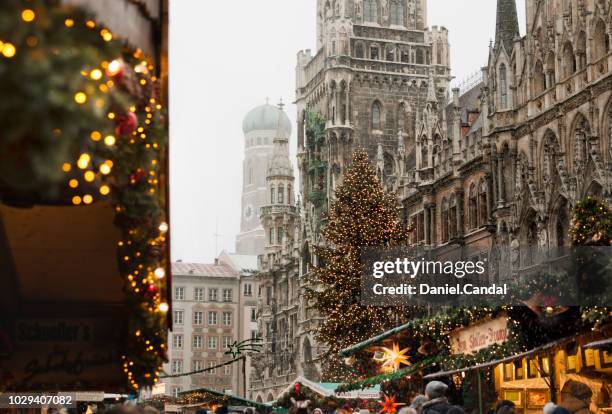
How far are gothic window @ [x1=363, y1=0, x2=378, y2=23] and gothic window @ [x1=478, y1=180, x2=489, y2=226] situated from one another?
90.3 feet

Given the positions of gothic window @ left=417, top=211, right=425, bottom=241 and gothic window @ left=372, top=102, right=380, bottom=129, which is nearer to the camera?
gothic window @ left=417, top=211, right=425, bottom=241

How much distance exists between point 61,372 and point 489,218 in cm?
3266

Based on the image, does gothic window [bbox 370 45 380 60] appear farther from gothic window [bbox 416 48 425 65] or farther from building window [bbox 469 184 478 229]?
building window [bbox 469 184 478 229]

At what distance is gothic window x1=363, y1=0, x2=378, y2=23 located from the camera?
67.7 m

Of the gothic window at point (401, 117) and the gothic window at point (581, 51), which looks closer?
the gothic window at point (581, 51)

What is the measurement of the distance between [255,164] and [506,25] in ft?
389

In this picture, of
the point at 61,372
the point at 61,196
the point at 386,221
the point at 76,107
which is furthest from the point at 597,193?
the point at 76,107

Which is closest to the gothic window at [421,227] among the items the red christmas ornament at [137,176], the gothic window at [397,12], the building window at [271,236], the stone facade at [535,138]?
the stone facade at [535,138]

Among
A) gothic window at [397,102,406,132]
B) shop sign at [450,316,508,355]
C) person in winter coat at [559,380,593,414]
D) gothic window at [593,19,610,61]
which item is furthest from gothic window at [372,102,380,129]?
person in winter coat at [559,380,593,414]

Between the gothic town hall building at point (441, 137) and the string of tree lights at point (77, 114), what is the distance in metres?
26.9

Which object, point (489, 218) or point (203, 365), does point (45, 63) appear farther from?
point (203, 365)

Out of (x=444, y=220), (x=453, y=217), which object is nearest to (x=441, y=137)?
(x=444, y=220)

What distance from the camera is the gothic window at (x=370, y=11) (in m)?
67.7

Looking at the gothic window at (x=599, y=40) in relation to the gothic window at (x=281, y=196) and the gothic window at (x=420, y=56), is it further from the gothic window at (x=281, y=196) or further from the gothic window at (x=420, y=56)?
the gothic window at (x=281, y=196)
